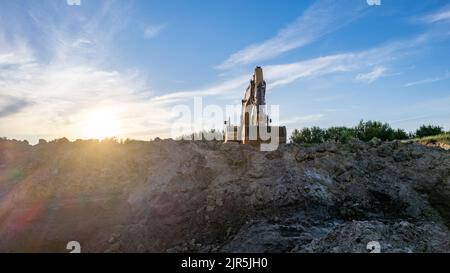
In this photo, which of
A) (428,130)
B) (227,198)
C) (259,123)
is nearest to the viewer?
(227,198)

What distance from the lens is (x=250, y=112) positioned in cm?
1773

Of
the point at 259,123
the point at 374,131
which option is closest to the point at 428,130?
the point at 374,131

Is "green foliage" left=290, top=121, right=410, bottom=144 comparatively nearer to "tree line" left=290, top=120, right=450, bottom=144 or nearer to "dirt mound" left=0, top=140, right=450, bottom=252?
"tree line" left=290, top=120, right=450, bottom=144

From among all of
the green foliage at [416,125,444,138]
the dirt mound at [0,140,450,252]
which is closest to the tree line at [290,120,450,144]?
the green foliage at [416,125,444,138]

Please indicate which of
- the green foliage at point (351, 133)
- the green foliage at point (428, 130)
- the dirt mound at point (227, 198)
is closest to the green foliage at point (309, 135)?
the green foliage at point (351, 133)

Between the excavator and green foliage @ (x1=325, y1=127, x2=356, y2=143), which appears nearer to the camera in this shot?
the excavator

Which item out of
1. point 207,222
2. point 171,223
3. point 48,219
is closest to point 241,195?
point 207,222

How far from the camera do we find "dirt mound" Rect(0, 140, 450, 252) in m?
9.95

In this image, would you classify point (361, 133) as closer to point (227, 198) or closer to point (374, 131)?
point (374, 131)

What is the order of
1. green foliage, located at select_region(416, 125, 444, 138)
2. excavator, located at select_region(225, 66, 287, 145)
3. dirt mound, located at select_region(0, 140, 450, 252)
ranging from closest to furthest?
1. dirt mound, located at select_region(0, 140, 450, 252)
2. excavator, located at select_region(225, 66, 287, 145)
3. green foliage, located at select_region(416, 125, 444, 138)

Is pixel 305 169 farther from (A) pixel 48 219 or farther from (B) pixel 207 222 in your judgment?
(A) pixel 48 219

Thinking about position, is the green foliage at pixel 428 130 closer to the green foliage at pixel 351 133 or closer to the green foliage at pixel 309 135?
the green foliage at pixel 351 133

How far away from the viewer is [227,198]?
40.4 feet

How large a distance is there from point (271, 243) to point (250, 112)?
351 inches
